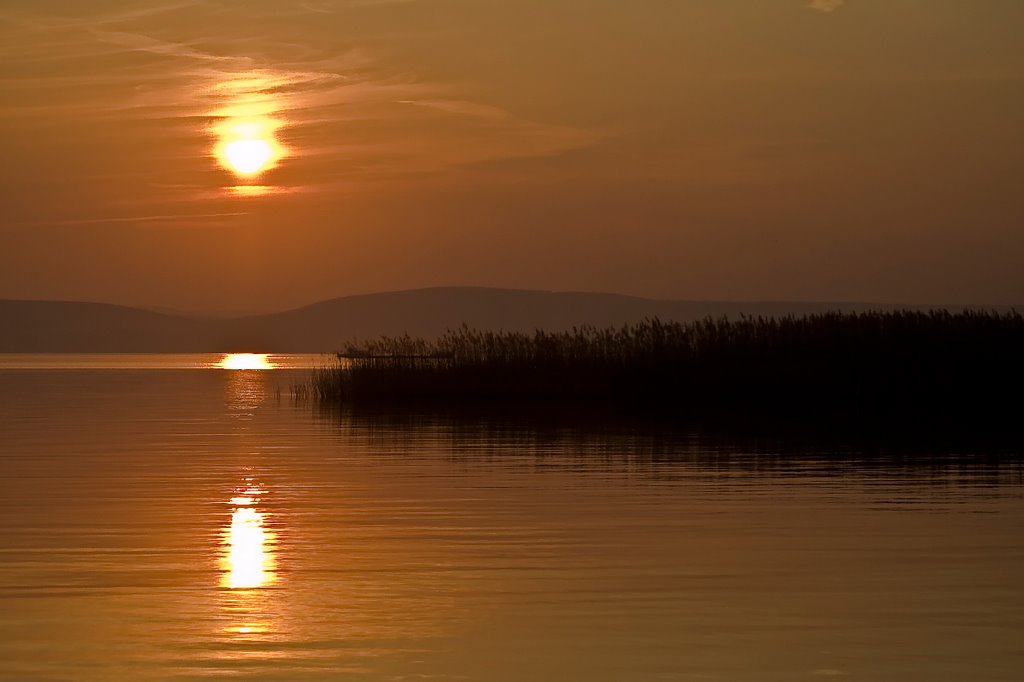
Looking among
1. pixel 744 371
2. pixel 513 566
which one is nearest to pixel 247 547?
pixel 513 566

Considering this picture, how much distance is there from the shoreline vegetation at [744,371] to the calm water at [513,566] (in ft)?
24.8

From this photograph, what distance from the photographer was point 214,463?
2019 centimetres

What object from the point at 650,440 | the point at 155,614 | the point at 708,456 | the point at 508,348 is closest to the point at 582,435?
the point at 650,440

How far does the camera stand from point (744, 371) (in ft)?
97.4

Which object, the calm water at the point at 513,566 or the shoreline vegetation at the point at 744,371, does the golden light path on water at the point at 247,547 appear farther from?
the shoreline vegetation at the point at 744,371

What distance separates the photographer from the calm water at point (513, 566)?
8.10 metres

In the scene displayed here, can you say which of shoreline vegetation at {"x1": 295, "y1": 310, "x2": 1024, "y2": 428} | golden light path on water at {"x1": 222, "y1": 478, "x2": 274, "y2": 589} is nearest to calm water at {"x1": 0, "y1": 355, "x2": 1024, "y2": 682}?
golden light path on water at {"x1": 222, "y1": 478, "x2": 274, "y2": 589}

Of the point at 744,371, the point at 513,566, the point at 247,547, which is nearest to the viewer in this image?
the point at 513,566

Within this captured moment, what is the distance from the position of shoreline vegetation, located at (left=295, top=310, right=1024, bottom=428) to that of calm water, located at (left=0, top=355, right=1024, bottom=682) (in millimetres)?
7574

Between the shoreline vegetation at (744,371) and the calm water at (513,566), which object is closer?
the calm water at (513,566)

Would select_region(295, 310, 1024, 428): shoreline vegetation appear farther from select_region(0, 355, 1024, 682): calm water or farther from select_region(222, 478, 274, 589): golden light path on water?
select_region(222, 478, 274, 589): golden light path on water

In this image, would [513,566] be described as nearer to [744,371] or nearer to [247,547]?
[247,547]

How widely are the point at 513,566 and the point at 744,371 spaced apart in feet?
62.8

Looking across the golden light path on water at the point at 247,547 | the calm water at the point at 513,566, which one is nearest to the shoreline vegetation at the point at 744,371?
the calm water at the point at 513,566
